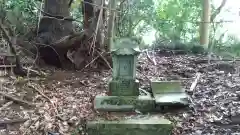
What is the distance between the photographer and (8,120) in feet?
14.9

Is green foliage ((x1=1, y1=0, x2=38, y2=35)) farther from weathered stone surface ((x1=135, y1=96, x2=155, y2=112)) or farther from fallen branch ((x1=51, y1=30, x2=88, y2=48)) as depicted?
weathered stone surface ((x1=135, y1=96, x2=155, y2=112))

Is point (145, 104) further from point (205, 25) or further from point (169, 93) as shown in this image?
point (205, 25)

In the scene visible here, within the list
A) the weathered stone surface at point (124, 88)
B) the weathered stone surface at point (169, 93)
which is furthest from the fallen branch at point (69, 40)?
the weathered stone surface at point (169, 93)

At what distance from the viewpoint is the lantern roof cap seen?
5707 millimetres

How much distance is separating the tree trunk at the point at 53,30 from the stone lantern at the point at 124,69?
206cm

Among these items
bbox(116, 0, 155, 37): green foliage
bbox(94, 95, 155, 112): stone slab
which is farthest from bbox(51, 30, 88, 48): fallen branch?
bbox(94, 95, 155, 112): stone slab

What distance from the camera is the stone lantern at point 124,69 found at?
18.8 feet

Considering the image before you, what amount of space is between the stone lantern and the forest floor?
521mm

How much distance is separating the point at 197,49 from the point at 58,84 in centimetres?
539

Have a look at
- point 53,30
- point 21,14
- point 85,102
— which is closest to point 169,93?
point 85,102

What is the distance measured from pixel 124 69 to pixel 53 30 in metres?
2.66

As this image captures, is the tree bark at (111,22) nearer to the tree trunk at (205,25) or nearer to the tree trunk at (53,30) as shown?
the tree trunk at (53,30)

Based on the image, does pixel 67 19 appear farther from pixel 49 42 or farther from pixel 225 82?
pixel 225 82

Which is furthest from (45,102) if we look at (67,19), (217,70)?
(217,70)
